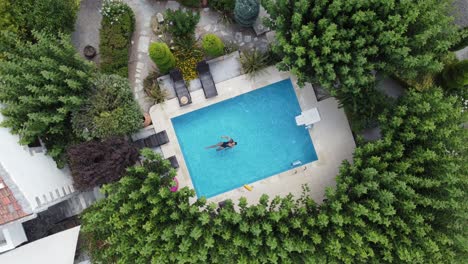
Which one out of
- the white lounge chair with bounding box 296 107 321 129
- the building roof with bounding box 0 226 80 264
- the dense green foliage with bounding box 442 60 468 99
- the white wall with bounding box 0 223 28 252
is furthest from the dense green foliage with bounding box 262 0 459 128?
the white wall with bounding box 0 223 28 252

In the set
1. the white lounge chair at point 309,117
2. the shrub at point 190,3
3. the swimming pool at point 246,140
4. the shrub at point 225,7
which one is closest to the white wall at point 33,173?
the swimming pool at point 246,140

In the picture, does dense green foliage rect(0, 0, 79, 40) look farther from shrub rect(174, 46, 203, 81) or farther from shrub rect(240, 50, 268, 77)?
shrub rect(240, 50, 268, 77)

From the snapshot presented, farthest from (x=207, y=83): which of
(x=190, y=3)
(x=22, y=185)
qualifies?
(x=22, y=185)

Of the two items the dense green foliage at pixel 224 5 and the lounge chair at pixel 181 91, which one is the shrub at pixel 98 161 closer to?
the lounge chair at pixel 181 91

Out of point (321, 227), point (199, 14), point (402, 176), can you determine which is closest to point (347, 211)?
point (321, 227)

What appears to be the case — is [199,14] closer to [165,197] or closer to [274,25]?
[274,25]

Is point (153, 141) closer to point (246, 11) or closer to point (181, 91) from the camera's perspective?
point (181, 91)
